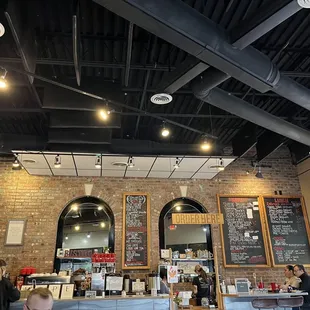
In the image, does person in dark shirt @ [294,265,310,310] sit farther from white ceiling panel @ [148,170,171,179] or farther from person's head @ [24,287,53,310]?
person's head @ [24,287,53,310]

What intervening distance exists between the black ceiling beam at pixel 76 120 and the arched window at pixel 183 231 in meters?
3.25

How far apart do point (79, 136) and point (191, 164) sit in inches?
101

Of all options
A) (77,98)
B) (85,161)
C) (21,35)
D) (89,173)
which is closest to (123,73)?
(77,98)

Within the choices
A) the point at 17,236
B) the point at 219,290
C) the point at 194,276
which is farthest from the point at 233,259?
the point at 17,236

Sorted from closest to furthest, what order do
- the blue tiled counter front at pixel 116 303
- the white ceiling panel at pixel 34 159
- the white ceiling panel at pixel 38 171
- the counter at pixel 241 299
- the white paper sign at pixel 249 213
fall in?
the blue tiled counter front at pixel 116 303, the counter at pixel 241 299, the white ceiling panel at pixel 34 159, the white ceiling panel at pixel 38 171, the white paper sign at pixel 249 213

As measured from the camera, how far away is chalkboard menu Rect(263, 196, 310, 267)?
7.71m

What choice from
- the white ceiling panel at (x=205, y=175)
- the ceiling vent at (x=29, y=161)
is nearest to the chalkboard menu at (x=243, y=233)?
the white ceiling panel at (x=205, y=175)

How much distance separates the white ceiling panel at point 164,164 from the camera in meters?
6.70

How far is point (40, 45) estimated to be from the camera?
451 cm

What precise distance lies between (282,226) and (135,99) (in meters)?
5.02

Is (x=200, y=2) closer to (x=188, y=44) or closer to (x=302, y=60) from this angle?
(x=188, y=44)

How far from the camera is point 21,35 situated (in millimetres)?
3551

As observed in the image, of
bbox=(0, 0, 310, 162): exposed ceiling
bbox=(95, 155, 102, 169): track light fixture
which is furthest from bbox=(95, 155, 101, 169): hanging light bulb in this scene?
bbox=(0, 0, 310, 162): exposed ceiling

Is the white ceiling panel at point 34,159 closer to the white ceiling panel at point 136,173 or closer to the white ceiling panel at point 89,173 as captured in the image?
the white ceiling panel at point 89,173
